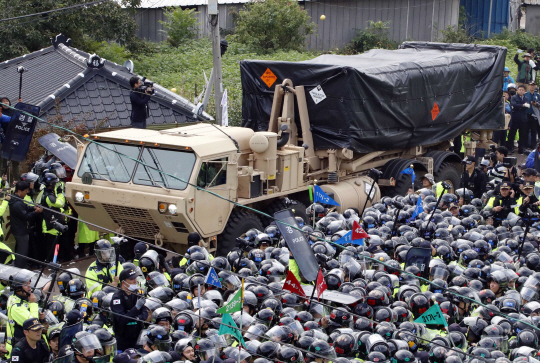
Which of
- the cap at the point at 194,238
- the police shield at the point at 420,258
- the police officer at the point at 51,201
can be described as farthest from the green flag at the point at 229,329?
the police officer at the point at 51,201

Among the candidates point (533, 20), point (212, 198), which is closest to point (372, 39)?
point (533, 20)

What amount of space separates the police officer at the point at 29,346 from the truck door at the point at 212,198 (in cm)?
385

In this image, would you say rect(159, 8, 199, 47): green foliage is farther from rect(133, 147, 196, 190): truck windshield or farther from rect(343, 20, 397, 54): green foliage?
rect(133, 147, 196, 190): truck windshield

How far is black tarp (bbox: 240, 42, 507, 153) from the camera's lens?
14.1 metres

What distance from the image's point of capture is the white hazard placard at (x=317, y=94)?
14133mm

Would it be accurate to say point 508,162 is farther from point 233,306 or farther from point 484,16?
point 484,16

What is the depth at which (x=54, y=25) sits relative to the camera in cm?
2173

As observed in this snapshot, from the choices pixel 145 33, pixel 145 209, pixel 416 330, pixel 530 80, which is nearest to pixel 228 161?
pixel 145 209

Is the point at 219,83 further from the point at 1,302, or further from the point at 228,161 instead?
the point at 1,302

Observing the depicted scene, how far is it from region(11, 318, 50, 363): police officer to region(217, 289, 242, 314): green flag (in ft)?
6.09

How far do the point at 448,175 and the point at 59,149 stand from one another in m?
8.19

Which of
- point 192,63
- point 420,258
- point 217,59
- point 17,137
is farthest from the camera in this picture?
point 192,63

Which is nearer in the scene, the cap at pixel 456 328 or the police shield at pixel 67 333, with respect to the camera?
the police shield at pixel 67 333

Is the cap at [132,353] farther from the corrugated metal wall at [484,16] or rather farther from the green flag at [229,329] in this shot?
the corrugated metal wall at [484,16]
